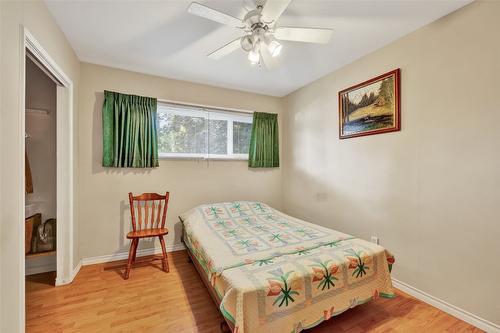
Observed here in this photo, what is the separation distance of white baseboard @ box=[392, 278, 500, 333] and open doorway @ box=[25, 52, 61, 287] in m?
3.66

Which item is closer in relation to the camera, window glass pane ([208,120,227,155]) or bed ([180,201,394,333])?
bed ([180,201,394,333])

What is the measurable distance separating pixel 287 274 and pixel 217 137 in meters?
2.40

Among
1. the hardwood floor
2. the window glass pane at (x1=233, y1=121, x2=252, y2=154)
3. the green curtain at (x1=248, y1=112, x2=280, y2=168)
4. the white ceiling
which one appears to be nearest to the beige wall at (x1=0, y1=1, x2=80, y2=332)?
the hardwood floor

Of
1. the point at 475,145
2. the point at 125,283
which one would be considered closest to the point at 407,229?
the point at 475,145

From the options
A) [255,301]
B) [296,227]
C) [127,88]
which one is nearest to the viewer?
[255,301]

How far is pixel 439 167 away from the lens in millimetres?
1857

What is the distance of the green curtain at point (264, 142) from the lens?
11.7 ft

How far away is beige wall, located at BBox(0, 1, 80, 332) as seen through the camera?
112 cm

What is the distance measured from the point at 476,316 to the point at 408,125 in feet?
5.37

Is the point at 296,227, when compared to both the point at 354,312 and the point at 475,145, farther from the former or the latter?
the point at 475,145

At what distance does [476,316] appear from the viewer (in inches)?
64.3

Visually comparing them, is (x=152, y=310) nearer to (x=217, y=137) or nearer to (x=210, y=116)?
(x=217, y=137)

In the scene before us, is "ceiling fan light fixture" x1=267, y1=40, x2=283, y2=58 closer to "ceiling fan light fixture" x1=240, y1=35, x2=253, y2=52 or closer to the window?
"ceiling fan light fixture" x1=240, y1=35, x2=253, y2=52

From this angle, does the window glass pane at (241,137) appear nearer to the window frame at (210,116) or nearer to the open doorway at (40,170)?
the window frame at (210,116)
